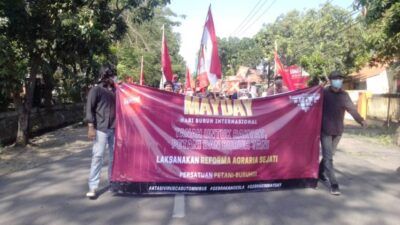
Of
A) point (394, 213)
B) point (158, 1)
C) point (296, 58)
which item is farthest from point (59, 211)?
point (296, 58)

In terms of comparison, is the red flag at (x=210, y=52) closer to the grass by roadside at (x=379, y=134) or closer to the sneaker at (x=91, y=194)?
the sneaker at (x=91, y=194)

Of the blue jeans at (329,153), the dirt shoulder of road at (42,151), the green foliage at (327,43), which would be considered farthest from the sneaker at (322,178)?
the green foliage at (327,43)

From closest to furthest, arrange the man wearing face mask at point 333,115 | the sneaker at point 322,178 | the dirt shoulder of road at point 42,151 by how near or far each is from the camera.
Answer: the man wearing face mask at point 333,115 → the sneaker at point 322,178 → the dirt shoulder of road at point 42,151

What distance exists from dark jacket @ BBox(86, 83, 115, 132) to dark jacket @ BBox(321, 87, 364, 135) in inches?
122

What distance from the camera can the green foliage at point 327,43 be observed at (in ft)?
107

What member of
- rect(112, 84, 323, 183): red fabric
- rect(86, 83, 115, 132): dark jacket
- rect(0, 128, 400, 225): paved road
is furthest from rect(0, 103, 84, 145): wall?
rect(112, 84, 323, 183): red fabric

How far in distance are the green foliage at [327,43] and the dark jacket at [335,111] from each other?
1584 cm

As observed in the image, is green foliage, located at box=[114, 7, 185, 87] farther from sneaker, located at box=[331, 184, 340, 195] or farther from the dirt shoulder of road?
sneaker, located at box=[331, 184, 340, 195]

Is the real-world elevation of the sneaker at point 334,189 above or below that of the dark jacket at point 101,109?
below

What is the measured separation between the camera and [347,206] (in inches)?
267

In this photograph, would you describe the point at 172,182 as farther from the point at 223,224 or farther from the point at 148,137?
the point at 223,224

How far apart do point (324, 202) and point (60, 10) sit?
868 centimetres

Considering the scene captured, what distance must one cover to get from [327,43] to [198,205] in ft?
122

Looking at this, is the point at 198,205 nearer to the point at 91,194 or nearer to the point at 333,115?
the point at 91,194
